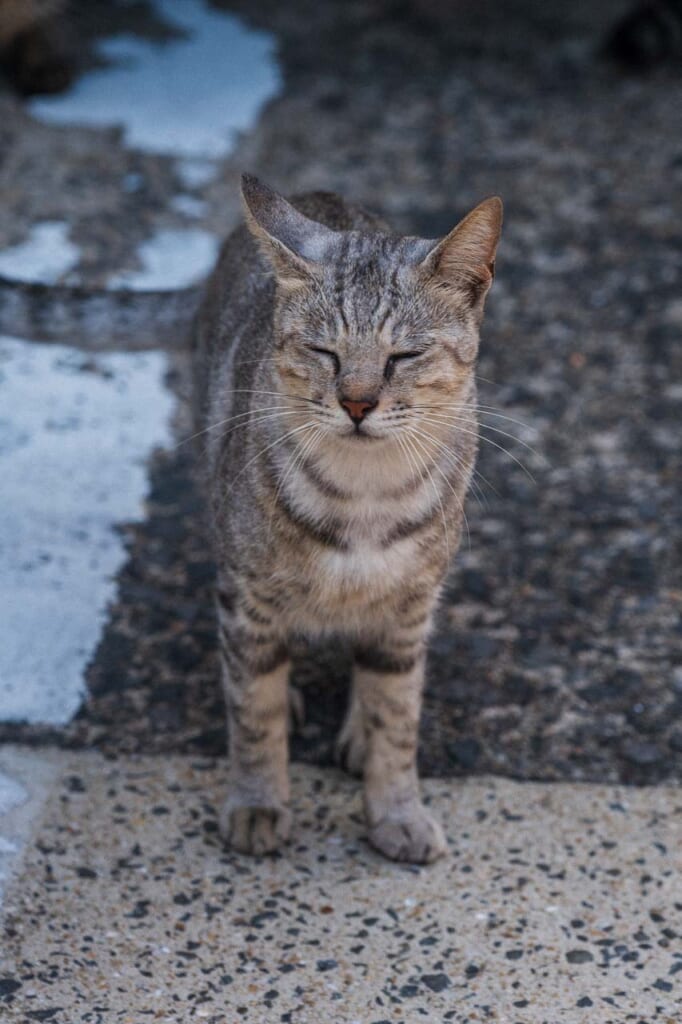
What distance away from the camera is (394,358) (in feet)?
9.30

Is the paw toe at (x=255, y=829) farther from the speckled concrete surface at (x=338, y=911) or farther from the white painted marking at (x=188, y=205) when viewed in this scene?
Result: the white painted marking at (x=188, y=205)

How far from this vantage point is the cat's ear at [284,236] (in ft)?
9.66

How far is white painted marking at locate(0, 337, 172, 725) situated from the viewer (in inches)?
150

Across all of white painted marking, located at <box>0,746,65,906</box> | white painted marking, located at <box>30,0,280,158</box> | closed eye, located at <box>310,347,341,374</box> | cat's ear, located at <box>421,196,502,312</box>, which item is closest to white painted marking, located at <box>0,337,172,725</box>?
white painted marking, located at <box>0,746,65,906</box>

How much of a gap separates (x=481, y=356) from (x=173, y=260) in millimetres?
1418

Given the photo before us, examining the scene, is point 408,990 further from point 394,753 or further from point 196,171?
point 196,171

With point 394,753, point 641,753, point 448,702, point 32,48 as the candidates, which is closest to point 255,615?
point 394,753

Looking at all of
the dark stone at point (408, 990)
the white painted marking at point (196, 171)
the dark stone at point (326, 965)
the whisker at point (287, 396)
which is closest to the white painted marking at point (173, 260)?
the white painted marking at point (196, 171)

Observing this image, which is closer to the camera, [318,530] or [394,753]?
[318,530]

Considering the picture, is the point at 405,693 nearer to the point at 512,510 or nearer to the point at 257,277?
the point at 257,277

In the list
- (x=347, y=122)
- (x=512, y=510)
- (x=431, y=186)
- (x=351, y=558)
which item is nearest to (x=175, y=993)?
(x=351, y=558)

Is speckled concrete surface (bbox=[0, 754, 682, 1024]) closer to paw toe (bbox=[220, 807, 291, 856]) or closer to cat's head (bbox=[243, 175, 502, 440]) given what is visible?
paw toe (bbox=[220, 807, 291, 856])

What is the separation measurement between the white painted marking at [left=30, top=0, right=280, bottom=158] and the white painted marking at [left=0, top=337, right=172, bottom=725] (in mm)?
2123

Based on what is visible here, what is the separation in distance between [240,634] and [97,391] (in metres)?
2.05
